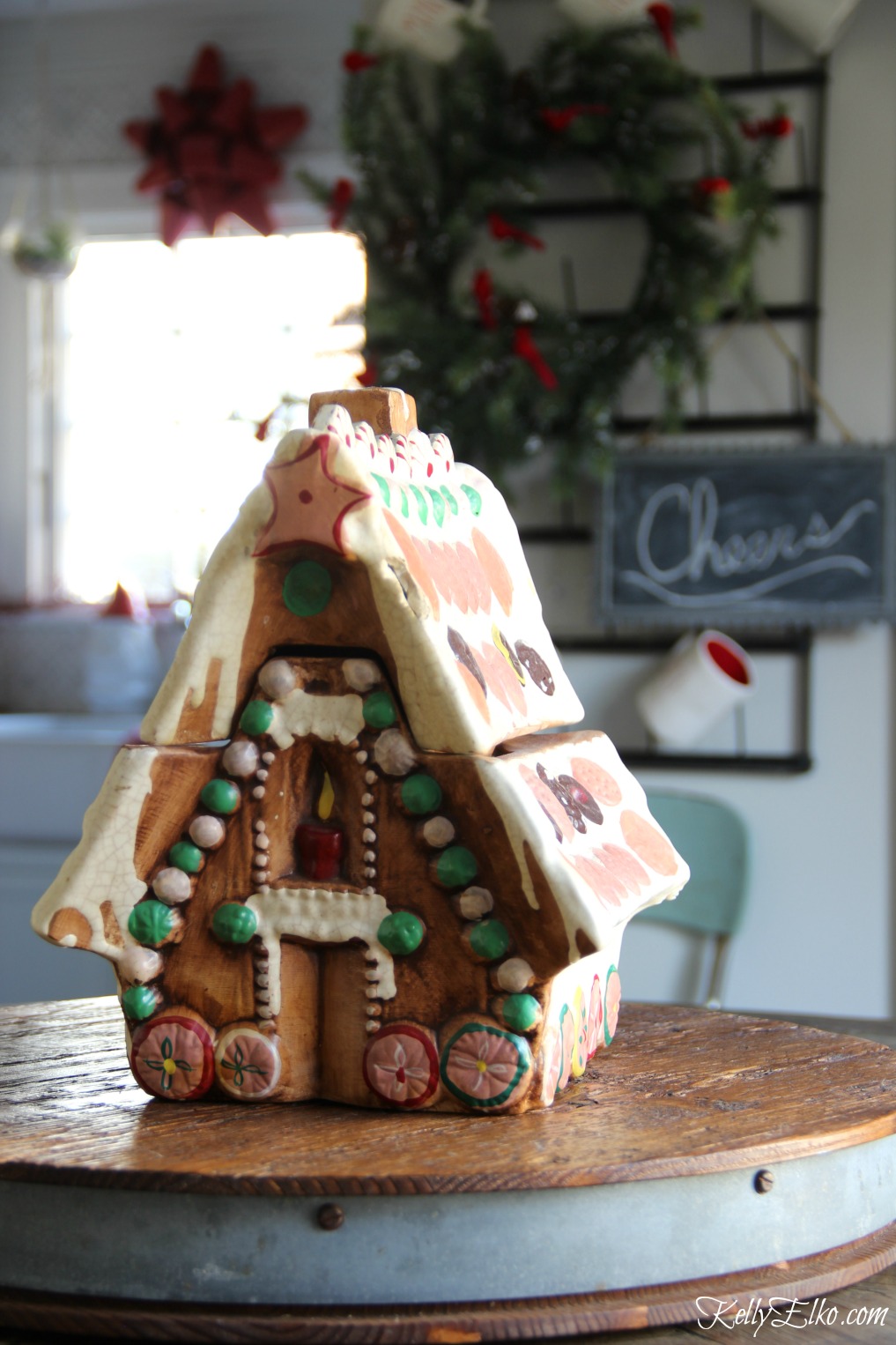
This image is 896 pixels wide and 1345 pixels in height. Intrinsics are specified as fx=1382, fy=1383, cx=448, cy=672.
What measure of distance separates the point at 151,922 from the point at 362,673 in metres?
0.16

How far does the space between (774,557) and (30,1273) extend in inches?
62.5

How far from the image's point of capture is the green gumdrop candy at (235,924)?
0.65 metres

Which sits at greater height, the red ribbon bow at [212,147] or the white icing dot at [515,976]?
the red ribbon bow at [212,147]

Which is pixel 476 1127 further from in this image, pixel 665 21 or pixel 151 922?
pixel 665 21

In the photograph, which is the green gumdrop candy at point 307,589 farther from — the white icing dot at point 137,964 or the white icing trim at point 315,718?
the white icing dot at point 137,964

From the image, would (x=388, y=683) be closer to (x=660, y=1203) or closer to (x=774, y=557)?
(x=660, y=1203)

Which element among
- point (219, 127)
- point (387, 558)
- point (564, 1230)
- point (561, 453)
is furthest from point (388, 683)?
point (219, 127)

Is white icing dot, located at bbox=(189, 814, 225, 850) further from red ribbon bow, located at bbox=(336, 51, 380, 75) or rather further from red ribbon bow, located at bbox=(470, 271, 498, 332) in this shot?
red ribbon bow, located at bbox=(336, 51, 380, 75)

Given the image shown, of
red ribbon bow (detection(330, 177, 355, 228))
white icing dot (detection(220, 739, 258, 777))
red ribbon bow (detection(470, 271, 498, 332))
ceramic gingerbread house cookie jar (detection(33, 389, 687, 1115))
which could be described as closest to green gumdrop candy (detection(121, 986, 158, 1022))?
ceramic gingerbread house cookie jar (detection(33, 389, 687, 1115))

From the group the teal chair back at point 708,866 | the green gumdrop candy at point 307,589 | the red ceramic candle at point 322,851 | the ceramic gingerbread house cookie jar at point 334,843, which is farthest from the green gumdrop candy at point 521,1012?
the teal chair back at point 708,866

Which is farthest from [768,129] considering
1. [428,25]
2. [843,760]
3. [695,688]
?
[843,760]

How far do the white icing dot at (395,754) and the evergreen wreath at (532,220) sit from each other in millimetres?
1232

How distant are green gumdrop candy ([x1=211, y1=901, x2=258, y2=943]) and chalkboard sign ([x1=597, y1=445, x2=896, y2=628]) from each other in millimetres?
1371

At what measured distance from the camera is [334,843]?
0.66 meters
